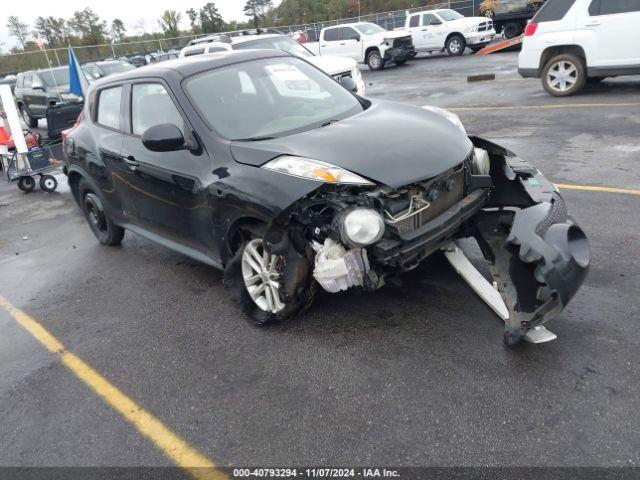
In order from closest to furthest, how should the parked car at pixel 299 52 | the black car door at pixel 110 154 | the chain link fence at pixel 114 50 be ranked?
the black car door at pixel 110 154 < the parked car at pixel 299 52 < the chain link fence at pixel 114 50

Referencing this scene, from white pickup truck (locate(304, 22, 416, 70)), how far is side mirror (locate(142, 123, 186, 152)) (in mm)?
17993

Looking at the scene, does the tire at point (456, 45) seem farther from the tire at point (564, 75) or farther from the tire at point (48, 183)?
the tire at point (48, 183)

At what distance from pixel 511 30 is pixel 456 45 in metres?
3.43

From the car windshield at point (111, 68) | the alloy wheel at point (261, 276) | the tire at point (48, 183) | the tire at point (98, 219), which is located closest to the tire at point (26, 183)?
the tire at point (48, 183)

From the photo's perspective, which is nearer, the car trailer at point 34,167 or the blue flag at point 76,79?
the car trailer at point 34,167

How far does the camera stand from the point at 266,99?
4355 millimetres

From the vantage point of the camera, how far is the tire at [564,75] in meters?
9.74

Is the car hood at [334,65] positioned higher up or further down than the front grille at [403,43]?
higher up

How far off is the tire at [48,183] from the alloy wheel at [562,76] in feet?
31.1

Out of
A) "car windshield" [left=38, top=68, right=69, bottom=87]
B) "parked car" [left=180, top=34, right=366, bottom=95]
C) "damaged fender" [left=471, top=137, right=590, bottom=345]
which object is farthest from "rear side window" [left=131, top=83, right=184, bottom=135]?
"car windshield" [left=38, top=68, right=69, bottom=87]

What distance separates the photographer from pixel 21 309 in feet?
15.8

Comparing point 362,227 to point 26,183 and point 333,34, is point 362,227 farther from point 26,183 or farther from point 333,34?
point 333,34

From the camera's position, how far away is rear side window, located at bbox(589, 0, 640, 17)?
8828 mm

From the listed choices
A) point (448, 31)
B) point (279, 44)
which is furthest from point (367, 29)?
point (279, 44)
